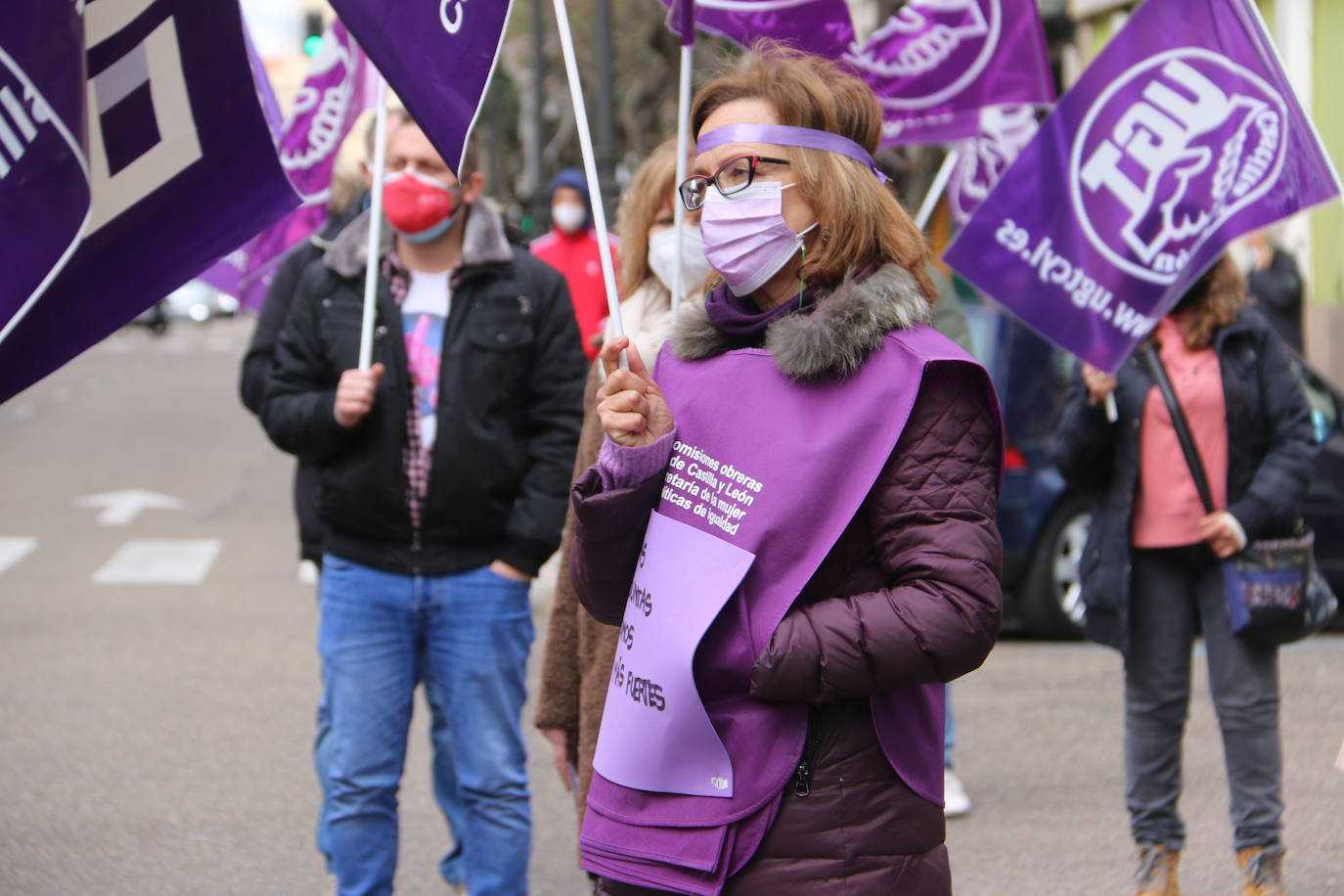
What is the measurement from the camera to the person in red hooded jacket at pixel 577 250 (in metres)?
7.83

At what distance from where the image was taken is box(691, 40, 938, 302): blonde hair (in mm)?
2965

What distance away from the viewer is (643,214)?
179 inches

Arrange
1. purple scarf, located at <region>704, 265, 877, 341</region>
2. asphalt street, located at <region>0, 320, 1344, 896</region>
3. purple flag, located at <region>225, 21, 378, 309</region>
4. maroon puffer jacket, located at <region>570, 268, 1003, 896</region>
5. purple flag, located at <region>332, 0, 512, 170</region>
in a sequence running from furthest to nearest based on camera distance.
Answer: purple flag, located at <region>225, 21, 378, 309</region> < asphalt street, located at <region>0, 320, 1344, 896</region> < purple flag, located at <region>332, 0, 512, 170</region> < purple scarf, located at <region>704, 265, 877, 341</region> < maroon puffer jacket, located at <region>570, 268, 1003, 896</region>

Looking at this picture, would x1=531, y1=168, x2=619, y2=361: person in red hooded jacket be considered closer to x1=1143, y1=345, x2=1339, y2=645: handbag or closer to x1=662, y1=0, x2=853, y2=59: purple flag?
x1=662, y1=0, x2=853, y2=59: purple flag

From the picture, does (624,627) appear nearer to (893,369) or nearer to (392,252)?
(893,369)

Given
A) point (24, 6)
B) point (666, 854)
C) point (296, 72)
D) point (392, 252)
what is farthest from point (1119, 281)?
point (296, 72)

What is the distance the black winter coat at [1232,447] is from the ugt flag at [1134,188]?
213 mm

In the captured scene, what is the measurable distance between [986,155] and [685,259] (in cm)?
608

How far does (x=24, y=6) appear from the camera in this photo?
2.82 meters

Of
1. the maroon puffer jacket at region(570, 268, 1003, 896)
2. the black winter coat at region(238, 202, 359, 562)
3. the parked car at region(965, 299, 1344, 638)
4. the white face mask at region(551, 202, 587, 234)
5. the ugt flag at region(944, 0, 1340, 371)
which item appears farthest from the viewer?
the parked car at region(965, 299, 1344, 638)

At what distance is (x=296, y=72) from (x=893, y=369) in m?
107

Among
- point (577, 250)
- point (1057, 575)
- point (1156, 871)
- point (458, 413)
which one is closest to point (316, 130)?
point (577, 250)

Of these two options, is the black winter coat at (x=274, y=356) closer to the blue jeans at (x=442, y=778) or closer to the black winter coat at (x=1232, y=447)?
Result: the blue jeans at (x=442, y=778)

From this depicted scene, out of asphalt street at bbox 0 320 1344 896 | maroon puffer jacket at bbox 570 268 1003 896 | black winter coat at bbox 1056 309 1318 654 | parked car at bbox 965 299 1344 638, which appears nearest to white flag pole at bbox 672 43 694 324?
maroon puffer jacket at bbox 570 268 1003 896
